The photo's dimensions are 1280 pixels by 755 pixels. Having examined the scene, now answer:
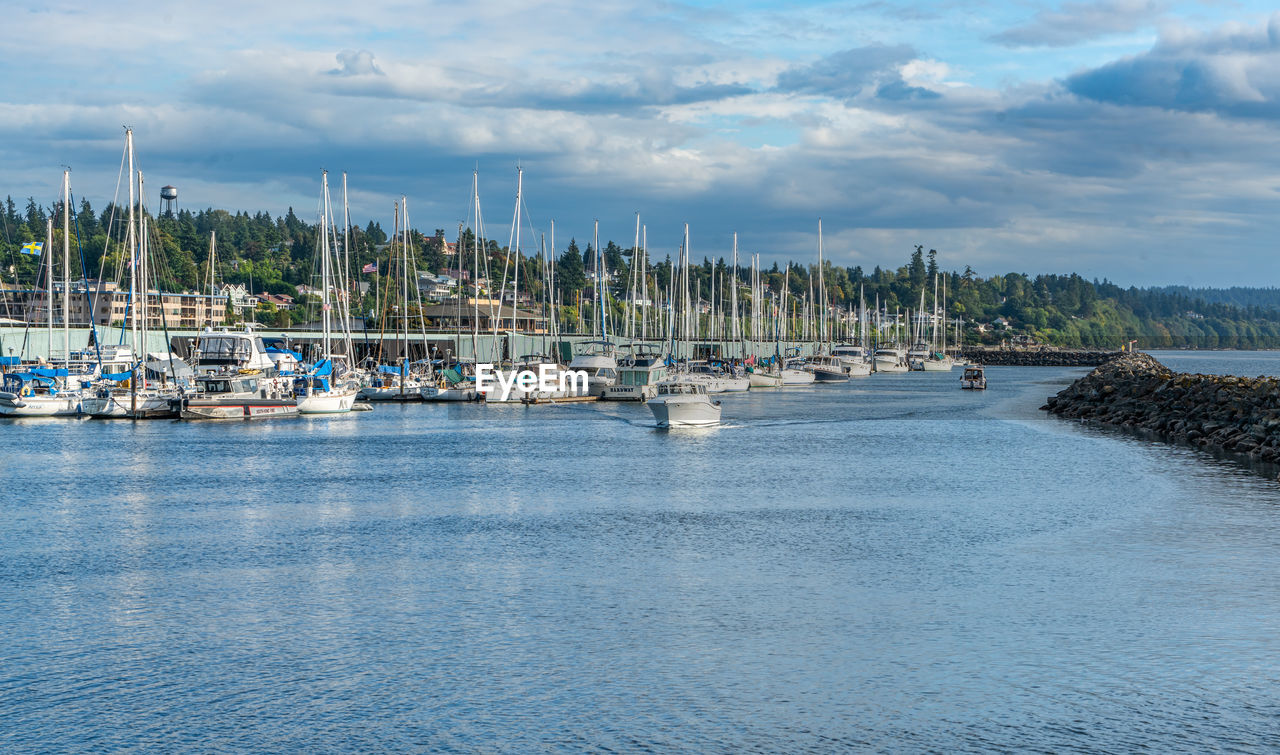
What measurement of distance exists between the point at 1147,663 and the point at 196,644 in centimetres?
1843

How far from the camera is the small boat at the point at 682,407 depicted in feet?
236

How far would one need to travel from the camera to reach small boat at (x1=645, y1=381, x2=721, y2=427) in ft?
236

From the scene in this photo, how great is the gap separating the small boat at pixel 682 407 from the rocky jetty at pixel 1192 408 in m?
27.9

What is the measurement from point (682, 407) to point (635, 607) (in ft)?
152

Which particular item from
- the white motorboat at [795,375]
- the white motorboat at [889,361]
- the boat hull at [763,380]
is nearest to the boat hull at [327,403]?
the boat hull at [763,380]

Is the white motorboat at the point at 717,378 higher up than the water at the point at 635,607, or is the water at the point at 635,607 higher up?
the white motorboat at the point at 717,378

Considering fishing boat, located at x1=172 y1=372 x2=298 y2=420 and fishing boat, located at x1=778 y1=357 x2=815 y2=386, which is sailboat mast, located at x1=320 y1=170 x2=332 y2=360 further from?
fishing boat, located at x1=778 y1=357 x2=815 y2=386

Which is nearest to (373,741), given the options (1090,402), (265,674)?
(265,674)

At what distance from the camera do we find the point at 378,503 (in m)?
43.9

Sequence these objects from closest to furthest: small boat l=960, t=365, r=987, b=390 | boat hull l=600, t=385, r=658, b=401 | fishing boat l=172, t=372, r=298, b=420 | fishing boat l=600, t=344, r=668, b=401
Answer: fishing boat l=172, t=372, r=298, b=420 < boat hull l=600, t=385, r=658, b=401 < fishing boat l=600, t=344, r=668, b=401 < small boat l=960, t=365, r=987, b=390

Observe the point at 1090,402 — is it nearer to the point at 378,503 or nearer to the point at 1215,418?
the point at 1215,418

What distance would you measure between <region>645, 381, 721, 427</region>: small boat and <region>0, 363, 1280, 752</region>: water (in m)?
16.3

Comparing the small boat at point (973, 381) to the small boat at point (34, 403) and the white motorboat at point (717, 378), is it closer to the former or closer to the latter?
the white motorboat at point (717, 378)

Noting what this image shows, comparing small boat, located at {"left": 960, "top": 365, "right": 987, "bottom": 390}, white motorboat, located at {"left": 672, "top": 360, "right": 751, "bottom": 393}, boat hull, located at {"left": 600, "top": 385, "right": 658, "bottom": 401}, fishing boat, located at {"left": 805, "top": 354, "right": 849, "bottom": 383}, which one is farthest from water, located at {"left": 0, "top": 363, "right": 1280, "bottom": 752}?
fishing boat, located at {"left": 805, "top": 354, "right": 849, "bottom": 383}
